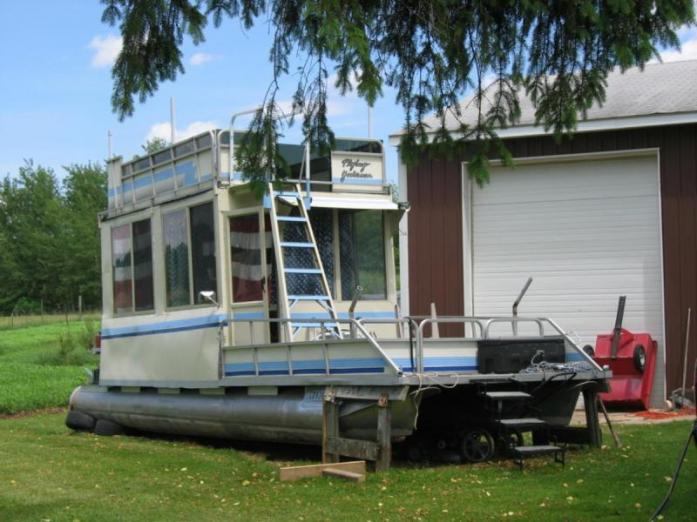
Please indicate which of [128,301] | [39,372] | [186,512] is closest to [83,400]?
[128,301]

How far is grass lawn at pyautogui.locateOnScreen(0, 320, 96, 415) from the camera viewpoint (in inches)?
778

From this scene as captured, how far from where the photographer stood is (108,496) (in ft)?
31.2

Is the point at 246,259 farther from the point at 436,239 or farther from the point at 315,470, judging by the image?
the point at 436,239

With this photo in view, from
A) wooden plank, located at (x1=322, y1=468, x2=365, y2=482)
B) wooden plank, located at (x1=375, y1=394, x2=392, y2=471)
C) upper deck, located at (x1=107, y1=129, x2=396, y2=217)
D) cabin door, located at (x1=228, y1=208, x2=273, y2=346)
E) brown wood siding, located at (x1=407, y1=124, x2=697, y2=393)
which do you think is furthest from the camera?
brown wood siding, located at (x1=407, y1=124, x2=697, y2=393)

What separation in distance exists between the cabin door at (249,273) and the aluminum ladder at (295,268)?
0.99 ft

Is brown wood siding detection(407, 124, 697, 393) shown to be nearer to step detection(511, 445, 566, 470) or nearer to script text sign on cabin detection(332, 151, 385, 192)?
script text sign on cabin detection(332, 151, 385, 192)

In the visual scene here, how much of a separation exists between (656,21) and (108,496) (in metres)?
5.94

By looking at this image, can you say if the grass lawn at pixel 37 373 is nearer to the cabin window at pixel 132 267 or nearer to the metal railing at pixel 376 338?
the cabin window at pixel 132 267

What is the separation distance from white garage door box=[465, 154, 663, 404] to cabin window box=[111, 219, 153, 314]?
237 inches

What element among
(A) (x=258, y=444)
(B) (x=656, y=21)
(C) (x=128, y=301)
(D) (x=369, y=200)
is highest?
(B) (x=656, y=21)

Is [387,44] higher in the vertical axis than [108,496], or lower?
higher

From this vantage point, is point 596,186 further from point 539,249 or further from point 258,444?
point 258,444

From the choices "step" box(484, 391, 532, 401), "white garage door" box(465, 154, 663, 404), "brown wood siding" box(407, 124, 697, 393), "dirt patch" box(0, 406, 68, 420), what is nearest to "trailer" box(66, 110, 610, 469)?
"step" box(484, 391, 532, 401)

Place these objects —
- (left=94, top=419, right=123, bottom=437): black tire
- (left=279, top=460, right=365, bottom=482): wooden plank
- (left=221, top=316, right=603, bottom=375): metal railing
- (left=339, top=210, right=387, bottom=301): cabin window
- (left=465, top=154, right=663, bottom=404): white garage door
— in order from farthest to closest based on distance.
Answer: (left=465, top=154, right=663, bottom=404): white garage door < (left=94, top=419, right=123, bottom=437): black tire < (left=339, top=210, right=387, bottom=301): cabin window < (left=221, top=316, right=603, bottom=375): metal railing < (left=279, top=460, right=365, bottom=482): wooden plank
